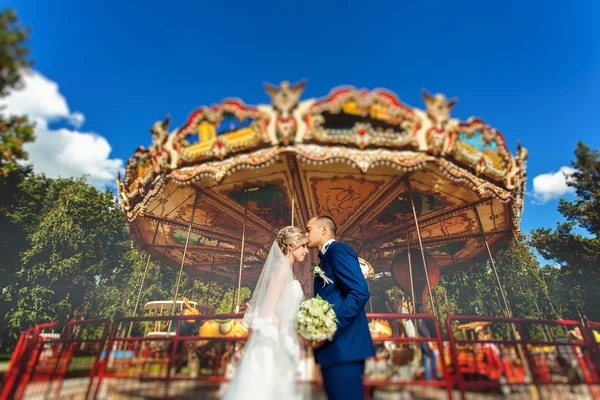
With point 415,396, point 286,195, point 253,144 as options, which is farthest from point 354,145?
point 415,396

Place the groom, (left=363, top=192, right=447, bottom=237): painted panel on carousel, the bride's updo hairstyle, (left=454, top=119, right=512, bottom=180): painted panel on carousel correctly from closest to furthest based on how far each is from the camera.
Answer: the groom
the bride's updo hairstyle
(left=454, top=119, right=512, bottom=180): painted panel on carousel
(left=363, top=192, right=447, bottom=237): painted panel on carousel

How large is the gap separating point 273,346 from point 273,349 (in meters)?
0.02

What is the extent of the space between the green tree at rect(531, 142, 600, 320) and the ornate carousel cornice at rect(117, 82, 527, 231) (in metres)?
8.48

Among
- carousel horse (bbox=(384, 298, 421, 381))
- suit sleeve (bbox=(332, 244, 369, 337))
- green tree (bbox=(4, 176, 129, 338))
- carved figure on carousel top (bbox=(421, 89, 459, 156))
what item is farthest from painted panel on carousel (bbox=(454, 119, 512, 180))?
green tree (bbox=(4, 176, 129, 338))

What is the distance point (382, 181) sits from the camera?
19.7 ft

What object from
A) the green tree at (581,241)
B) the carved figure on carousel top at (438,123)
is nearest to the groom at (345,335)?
the carved figure on carousel top at (438,123)

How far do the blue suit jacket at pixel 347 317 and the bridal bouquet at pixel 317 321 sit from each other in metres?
0.08

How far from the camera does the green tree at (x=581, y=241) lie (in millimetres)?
10695

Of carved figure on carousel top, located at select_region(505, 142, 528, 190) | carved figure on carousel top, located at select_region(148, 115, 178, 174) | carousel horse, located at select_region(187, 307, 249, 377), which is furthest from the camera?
carved figure on carousel top, located at select_region(505, 142, 528, 190)

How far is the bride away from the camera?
2398mm

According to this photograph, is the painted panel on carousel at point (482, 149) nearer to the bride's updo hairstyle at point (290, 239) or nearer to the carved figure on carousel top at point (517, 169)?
the carved figure on carousel top at point (517, 169)

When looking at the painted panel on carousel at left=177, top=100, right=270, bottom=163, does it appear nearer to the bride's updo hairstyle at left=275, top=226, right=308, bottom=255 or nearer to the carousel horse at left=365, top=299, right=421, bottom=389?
the bride's updo hairstyle at left=275, top=226, right=308, bottom=255

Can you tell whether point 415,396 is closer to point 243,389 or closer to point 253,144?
point 243,389

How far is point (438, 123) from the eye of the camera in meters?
4.47
